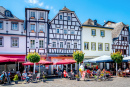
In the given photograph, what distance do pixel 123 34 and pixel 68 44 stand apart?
1143cm

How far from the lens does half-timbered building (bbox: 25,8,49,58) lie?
910 inches

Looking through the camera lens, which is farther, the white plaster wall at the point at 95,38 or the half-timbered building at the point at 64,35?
the white plaster wall at the point at 95,38

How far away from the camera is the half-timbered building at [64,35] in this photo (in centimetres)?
2416

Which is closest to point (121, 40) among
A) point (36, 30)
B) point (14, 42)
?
point (36, 30)

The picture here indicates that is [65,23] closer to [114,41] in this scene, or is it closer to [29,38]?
[29,38]

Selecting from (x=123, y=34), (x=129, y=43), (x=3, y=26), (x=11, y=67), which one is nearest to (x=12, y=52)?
(x=11, y=67)

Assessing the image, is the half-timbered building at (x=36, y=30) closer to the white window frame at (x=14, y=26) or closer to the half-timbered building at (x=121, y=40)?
the white window frame at (x=14, y=26)

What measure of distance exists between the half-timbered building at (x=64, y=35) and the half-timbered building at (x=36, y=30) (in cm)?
98

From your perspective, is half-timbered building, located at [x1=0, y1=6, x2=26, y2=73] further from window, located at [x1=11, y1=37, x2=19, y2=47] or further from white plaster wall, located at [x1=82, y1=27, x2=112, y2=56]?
white plaster wall, located at [x1=82, y1=27, x2=112, y2=56]

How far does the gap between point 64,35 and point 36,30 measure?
471 centimetres

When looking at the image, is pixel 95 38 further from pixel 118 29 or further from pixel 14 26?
pixel 14 26

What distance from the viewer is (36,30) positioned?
2350cm

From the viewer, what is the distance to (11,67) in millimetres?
22328

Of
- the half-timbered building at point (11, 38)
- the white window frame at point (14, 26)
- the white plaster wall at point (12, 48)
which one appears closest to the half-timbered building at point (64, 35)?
the white plaster wall at point (12, 48)
